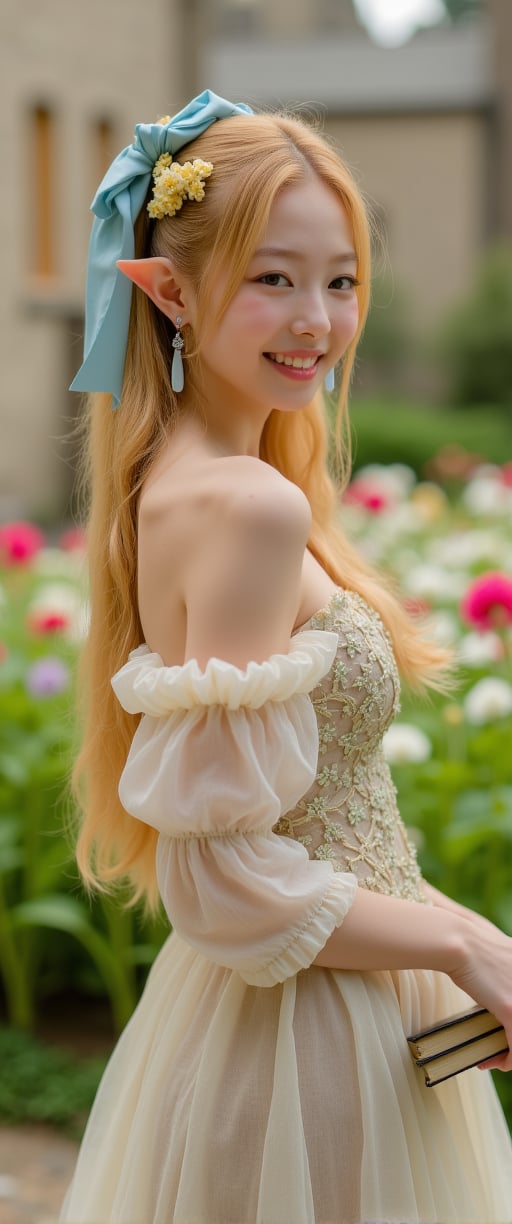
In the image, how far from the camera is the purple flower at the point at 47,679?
3766 mm

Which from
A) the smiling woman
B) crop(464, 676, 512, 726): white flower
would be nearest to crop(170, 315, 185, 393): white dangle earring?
the smiling woman

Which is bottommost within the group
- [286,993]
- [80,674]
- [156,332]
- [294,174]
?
[286,993]

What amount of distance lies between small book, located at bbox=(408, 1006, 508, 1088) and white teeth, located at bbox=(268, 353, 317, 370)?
0.77 meters

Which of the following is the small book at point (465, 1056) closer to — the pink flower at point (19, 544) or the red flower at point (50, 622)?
the red flower at point (50, 622)

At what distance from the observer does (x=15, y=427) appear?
48.0 feet

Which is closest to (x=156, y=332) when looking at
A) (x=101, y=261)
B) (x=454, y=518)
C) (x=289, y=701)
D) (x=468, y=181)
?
(x=101, y=261)

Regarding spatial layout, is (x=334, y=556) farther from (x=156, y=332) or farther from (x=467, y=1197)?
(x=467, y=1197)

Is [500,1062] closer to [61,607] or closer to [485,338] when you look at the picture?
[61,607]

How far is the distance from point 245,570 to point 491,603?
1927 mm

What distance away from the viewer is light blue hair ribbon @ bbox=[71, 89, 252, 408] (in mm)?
1615

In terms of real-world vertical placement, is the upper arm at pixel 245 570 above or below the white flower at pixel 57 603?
below

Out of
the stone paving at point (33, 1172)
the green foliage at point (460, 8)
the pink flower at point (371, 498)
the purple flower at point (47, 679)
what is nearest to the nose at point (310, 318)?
the stone paving at point (33, 1172)

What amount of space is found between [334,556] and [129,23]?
1475 centimetres

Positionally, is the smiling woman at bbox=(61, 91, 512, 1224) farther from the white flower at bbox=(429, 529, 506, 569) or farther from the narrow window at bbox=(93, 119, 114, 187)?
the narrow window at bbox=(93, 119, 114, 187)
